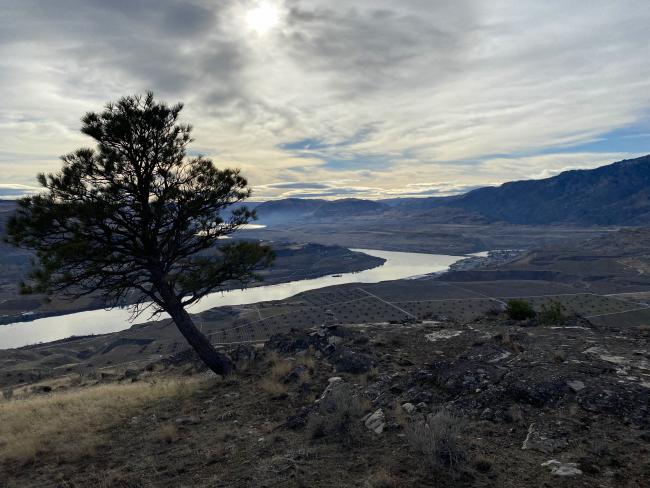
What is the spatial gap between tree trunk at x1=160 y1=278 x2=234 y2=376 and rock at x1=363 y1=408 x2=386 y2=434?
732cm

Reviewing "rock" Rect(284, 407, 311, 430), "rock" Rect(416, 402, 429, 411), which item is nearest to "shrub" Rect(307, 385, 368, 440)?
"rock" Rect(284, 407, 311, 430)

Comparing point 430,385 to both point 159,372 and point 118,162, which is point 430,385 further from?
point 159,372

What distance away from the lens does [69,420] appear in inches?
440

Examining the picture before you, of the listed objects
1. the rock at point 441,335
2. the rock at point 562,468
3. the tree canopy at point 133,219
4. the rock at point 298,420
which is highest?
the tree canopy at point 133,219

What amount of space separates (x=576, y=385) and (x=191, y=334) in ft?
37.6

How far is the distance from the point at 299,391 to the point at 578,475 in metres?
6.97

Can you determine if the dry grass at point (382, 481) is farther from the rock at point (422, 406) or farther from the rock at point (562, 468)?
the rock at point (422, 406)

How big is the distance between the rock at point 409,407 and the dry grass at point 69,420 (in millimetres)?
6888

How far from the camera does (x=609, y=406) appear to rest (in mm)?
7941

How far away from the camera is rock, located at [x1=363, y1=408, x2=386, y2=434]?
8.18 m

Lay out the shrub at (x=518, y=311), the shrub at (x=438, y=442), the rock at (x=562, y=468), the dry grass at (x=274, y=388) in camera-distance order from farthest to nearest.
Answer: the shrub at (x=518, y=311) < the dry grass at (x=274, y=388) < the shrub at (x=438, y=442) < the rock at (x=562, y=468)

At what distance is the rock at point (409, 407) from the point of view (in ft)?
29.2

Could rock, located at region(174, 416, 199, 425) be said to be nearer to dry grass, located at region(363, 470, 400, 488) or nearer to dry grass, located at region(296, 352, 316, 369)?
dry grass, located at region(296, 352, 316, 369)

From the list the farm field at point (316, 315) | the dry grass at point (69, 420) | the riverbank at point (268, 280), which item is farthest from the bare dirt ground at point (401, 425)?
the riverbank at point (268, 280)
